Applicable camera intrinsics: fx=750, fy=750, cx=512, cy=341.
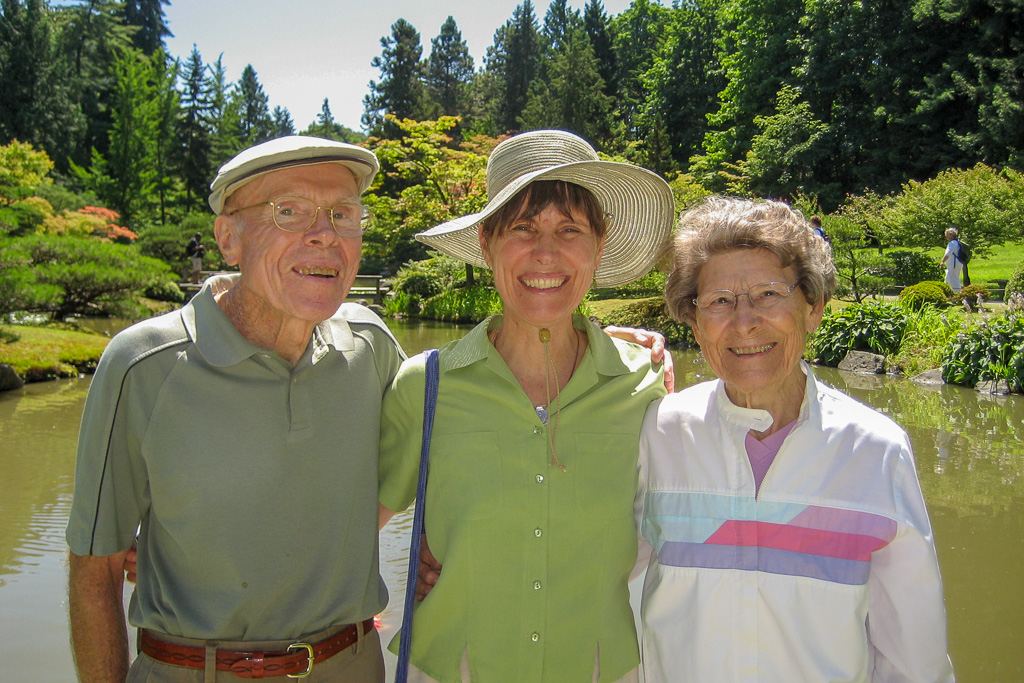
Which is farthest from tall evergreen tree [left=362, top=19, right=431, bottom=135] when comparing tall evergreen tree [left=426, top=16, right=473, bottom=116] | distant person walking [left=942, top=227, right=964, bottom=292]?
distant person walking [left=942, top=227, right=964, bottom=292]

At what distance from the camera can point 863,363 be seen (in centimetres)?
1157

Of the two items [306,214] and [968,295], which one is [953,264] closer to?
[968,295]

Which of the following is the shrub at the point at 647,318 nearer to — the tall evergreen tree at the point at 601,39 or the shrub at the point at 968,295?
the shrub at the point at 968,295

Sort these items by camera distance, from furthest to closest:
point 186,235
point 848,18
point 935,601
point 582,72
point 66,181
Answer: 1. point 582,72
2. point 66,181
3. point 848,18
4. point 186,235
5. point 935,601

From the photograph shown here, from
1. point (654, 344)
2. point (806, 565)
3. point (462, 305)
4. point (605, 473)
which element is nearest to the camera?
point (806, 565)

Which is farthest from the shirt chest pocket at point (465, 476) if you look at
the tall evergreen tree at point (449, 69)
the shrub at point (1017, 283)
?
the tall evergreen tree at point (449, 69)

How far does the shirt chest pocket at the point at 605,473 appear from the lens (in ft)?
6.22

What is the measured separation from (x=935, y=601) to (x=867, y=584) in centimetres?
14

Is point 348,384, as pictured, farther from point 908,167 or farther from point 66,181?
point 66,181

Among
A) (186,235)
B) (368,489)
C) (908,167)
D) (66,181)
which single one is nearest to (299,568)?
(368,489)

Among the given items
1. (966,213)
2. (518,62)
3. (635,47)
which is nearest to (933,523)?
(966,213)

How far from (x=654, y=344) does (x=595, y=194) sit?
1.63 feet

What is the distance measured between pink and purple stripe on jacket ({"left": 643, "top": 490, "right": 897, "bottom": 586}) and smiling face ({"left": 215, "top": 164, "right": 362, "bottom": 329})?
1042 millimetres

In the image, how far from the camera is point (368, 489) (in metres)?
2.00
